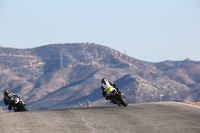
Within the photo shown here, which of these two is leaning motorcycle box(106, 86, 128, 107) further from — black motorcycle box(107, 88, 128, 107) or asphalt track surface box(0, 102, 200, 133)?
asphalt track surface box(0, 102, 200, 133)

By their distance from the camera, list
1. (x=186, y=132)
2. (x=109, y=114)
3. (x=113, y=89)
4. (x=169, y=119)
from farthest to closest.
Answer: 1. (x=113, y=89)
2. (x=109, y=114)
3. (x=169, y=119)
4. (x=186, y=132)

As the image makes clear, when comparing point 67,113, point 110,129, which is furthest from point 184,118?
point 67,113

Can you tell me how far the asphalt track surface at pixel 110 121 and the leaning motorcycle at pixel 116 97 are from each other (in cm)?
279

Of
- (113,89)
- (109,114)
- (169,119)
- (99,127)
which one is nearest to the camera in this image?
(99,127)

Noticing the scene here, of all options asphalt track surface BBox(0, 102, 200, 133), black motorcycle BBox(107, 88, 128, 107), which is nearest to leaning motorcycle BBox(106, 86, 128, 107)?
black motorcycle BBox(107, 88, 128, 107)

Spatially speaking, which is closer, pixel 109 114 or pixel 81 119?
pixel 81 119

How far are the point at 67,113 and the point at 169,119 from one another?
5.21m

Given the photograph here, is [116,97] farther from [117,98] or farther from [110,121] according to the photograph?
[110,121]

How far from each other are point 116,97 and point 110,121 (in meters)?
8.09

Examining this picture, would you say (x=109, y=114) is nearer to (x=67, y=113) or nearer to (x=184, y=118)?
(x=67, y=113)

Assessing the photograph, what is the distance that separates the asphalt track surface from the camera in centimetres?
1844

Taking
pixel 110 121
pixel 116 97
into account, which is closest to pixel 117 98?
pixel 116 97

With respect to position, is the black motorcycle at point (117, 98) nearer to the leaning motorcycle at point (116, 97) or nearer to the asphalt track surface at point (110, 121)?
the leaning motorcycle at point (116, 97)

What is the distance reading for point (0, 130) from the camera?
1850 centimetres
